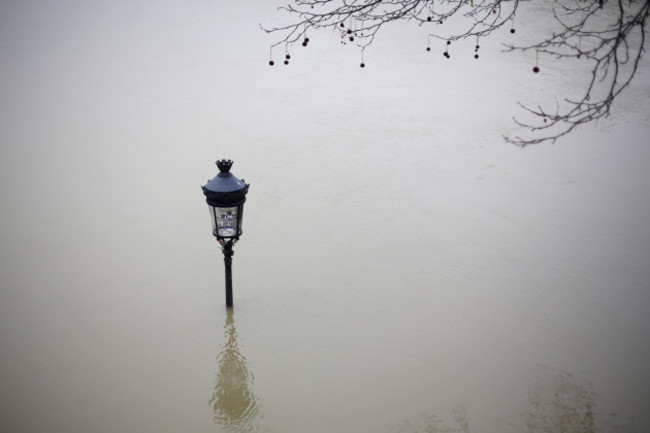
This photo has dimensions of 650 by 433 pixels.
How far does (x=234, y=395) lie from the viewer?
478 cm

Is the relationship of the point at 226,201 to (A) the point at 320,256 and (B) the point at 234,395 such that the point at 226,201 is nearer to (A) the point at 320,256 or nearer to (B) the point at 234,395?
(B) the point at 234,395

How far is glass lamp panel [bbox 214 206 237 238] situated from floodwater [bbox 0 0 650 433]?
41.9 inches

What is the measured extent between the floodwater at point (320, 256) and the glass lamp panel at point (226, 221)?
1.07 metres

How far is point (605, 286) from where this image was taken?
6293 mm

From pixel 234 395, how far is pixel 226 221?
4.71 ft

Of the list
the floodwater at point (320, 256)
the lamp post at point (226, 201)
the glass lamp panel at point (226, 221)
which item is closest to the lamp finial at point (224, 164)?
the lamp post at point (226, 201)

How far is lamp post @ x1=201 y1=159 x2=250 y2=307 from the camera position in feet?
15.7

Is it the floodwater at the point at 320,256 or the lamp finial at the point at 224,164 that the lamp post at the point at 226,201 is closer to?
the lamp finial at the point at 224,164

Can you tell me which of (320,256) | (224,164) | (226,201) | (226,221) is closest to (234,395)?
(226,221)

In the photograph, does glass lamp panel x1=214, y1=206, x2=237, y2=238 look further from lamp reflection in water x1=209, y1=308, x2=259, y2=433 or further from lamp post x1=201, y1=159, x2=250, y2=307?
lamp reflection in water x1=209, y1=308, x2=259, y2=433

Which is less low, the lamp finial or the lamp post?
the lamp finial

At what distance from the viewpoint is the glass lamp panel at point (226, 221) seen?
4.90 metres

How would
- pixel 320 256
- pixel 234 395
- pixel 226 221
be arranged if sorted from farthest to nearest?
pixel 320 256, pixel 226 221, pixel 234 395

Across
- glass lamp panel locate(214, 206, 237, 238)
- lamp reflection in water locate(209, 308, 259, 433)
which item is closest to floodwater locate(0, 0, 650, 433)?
lamp reflection in water locate(209, 308, 259, 433)
